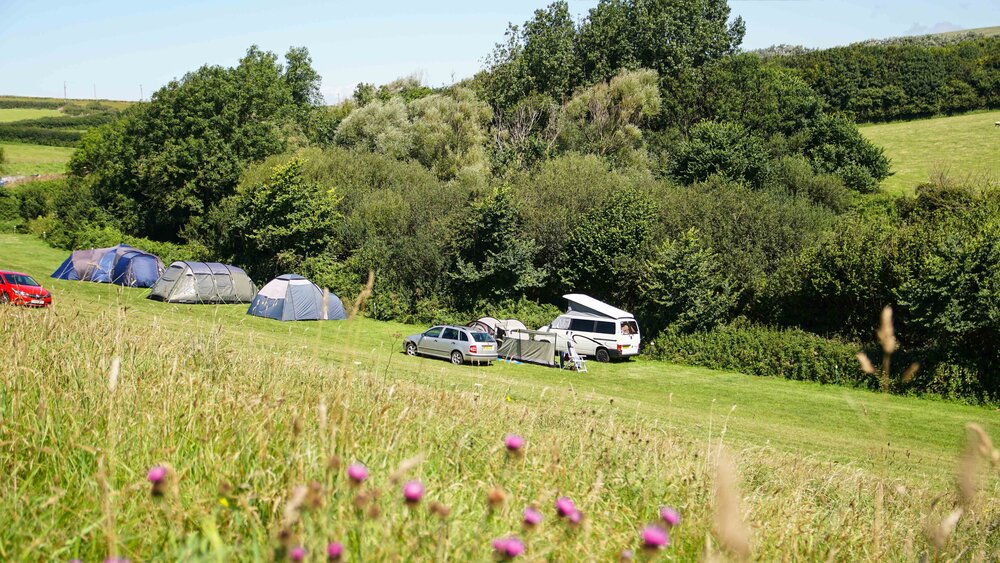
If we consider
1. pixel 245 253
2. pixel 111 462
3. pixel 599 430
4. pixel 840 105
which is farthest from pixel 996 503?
pixel 840 105

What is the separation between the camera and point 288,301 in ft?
89.1

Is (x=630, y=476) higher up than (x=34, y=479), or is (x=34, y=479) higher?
(x=34, y=479)

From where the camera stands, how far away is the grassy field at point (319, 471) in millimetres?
2623

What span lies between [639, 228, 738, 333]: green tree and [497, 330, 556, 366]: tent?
448 cm

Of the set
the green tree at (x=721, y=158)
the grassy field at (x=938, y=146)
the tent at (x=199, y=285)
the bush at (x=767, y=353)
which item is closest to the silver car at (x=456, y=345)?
the bush at (x=767, y=353)

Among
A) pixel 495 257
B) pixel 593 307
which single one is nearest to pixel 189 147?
pixel 495 257

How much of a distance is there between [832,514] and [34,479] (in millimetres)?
4709

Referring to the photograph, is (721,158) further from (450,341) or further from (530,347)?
(450,341)

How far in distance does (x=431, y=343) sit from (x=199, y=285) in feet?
36.3

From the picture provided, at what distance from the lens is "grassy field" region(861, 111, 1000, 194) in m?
42.3

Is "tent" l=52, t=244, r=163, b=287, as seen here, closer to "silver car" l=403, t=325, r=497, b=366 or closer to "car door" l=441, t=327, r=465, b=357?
"silver car" l=403, t=325, r=497, b=366

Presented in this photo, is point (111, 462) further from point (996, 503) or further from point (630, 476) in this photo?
point (996, 503)

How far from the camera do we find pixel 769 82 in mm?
44562

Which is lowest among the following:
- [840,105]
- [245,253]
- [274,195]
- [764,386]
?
[764,386]
